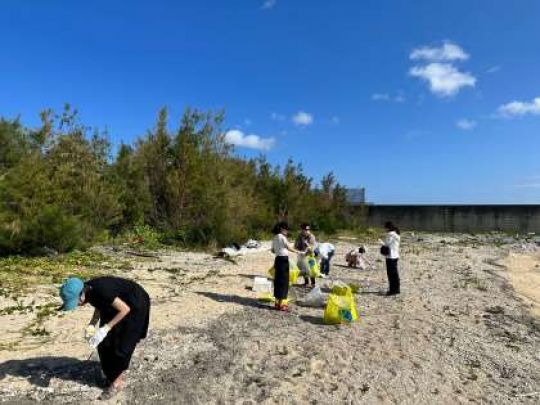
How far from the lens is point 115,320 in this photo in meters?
5.11

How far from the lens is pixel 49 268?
12.1 m

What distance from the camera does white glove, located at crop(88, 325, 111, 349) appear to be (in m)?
4.94

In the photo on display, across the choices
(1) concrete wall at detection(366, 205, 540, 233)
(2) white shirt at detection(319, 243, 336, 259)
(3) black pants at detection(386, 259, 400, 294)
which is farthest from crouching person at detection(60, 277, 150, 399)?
(1) concrete wall at detection(366, 205, 540, 233)

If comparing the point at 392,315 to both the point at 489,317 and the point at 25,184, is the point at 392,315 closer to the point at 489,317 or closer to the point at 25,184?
the point at 489,317

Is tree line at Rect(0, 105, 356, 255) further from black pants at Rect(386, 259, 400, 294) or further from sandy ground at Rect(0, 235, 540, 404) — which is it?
black pants at Rect(386, 259, 400, 294)

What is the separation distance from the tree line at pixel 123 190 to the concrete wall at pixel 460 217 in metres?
13.8

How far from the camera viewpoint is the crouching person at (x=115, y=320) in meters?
5.07

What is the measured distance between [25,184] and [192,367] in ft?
31.6

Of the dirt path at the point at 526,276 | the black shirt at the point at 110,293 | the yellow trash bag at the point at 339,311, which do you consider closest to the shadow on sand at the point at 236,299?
the yellow trash bag at the point at 339,311

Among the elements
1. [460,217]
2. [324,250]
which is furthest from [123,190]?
[460,217]

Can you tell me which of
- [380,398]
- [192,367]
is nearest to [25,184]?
[192,367]

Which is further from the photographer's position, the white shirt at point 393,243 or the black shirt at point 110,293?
the white shirt at point 393,243

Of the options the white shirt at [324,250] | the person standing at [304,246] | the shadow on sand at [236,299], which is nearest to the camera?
the shadow on sand at [236,299]

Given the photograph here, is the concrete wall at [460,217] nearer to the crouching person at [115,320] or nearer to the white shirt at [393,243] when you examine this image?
the white shirt at [393,243]
